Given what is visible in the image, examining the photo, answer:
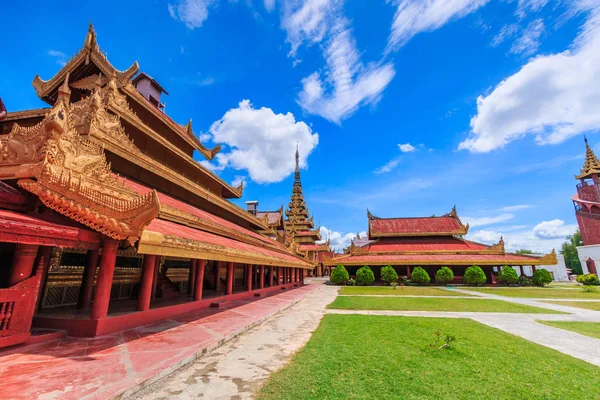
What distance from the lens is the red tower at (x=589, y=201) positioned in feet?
114

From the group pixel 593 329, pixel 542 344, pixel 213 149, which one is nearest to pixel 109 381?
pixel 542 344

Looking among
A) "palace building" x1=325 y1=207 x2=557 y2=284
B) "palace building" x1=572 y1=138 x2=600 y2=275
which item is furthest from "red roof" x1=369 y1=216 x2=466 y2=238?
"palace building" x1=572 y1=138 x2=600 y2=275

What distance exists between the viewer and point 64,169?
502 centimetres

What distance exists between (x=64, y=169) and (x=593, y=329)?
1305 centimetres

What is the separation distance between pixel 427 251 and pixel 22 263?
27.9 m

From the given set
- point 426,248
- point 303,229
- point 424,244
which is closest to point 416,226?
point 424,244

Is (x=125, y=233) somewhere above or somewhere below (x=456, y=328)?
above

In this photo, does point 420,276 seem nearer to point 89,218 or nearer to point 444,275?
point 444,275

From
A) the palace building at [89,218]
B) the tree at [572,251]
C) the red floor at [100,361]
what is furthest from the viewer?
the tree at [572,251]

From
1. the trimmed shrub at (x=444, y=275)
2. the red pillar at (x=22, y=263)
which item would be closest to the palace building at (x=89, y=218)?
the red pillar at (x=22, y=263)

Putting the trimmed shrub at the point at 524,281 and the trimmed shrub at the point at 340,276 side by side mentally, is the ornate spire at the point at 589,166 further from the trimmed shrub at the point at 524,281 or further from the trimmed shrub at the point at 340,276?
the trimmed shrub at the point at 340,276

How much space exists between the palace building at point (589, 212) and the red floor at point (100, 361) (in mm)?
47487

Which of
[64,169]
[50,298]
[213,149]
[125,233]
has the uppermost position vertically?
[213,149]

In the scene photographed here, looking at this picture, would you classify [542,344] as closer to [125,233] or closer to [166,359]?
[166,359]
